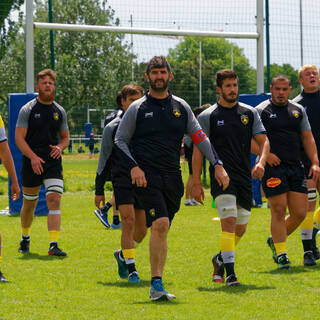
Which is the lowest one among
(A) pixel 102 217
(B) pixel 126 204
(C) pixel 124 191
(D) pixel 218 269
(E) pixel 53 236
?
(D) pixel 218 269

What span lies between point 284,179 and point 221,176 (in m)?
1.52

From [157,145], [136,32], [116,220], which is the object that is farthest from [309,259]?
[136,32]

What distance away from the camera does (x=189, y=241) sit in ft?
34.3

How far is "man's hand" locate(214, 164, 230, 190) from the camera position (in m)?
6.89

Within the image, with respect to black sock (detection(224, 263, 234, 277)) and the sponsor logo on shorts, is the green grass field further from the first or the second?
the sponsor logo on shorts

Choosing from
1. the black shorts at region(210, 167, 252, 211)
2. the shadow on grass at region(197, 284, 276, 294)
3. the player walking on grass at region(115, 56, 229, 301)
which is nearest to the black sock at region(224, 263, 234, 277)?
the shadow on grass at region(197, 284, 276, 294)

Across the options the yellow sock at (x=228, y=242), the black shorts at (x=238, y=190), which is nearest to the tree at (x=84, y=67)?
the black shorts at (x=238, y=190)

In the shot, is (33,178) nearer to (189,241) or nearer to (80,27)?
(189,241)

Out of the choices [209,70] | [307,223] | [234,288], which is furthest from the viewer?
[209,70]

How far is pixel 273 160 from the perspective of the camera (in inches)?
323

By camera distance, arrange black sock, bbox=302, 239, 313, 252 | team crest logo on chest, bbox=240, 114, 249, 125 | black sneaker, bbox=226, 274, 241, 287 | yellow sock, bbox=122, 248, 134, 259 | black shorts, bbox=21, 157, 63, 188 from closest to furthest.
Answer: black sneaker, bbox=226, 274, 241, 287, team crest logo on chest, bbox=240, 114, 249, 125, yellow sock, bbox=122, 248, 134, 259, black sock, bbox=302, 239, 313, 252, black shorts, bbox=21, 157, 63, 188

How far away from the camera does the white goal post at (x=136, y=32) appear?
531 inches

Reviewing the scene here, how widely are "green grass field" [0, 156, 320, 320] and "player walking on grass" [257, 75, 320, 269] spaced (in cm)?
53

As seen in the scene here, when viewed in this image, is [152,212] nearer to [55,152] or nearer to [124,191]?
[124,191]
